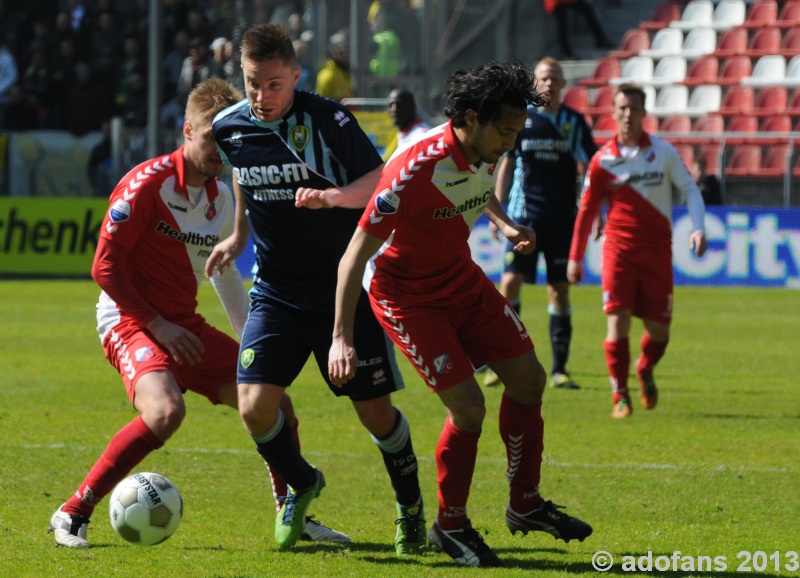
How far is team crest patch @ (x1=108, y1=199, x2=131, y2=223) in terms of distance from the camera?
567cm

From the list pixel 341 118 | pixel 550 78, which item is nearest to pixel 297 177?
pixel 341 118

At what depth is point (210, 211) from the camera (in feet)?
19.8

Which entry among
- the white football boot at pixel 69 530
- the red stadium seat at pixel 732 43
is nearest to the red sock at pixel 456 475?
the white football boot at pixel 69 530

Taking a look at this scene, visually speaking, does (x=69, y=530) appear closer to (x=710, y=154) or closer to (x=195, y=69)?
(x=710, y=154)

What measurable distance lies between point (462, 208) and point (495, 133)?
0.39 m

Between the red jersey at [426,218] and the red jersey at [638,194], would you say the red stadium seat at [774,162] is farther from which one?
the red jersey at [426,218]

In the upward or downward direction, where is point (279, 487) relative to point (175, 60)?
downward

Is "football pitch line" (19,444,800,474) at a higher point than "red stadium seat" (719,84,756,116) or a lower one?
lower

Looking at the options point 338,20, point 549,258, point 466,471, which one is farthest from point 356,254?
point 338,20

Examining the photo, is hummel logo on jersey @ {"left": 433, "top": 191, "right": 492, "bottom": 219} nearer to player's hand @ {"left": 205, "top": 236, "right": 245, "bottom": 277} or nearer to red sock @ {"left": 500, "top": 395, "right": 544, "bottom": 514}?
red sock @ {"left": 500, "top": 395, "right": 544, "bottom": 514}

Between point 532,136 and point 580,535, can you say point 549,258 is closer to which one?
point 532,136

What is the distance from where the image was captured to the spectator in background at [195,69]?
22.9 m

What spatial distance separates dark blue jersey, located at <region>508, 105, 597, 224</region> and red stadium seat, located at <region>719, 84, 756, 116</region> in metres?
12.9

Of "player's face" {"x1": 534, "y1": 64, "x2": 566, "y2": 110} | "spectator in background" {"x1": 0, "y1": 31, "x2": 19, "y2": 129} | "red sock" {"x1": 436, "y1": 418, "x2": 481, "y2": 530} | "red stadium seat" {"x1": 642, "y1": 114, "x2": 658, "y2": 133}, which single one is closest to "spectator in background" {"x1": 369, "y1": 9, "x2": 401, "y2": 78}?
"red stadium seat" {"x1": 642, "y1": 114, "x2": 658, "y2": 133}
